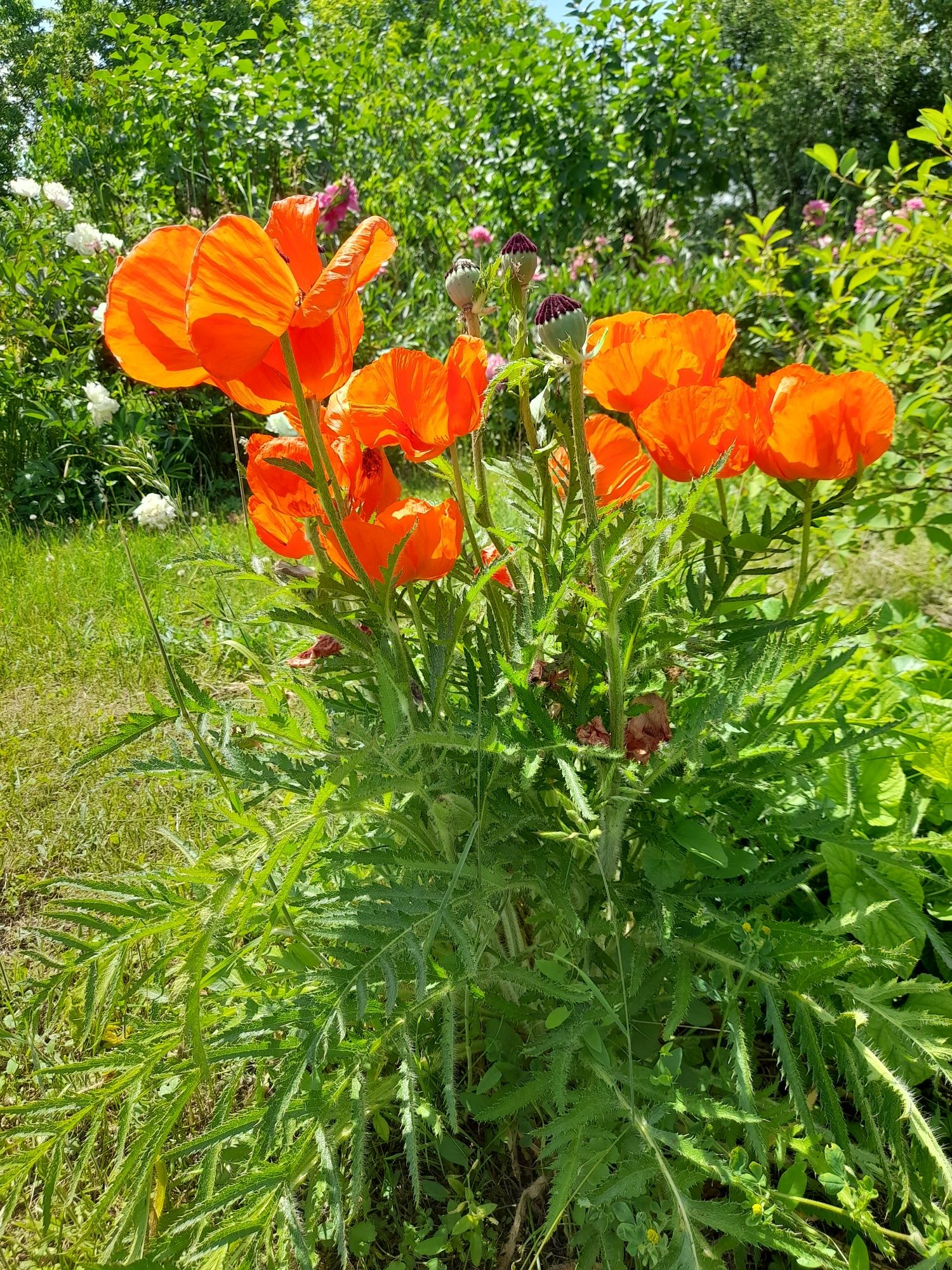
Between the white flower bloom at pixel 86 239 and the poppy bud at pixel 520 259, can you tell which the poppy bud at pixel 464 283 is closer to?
the poppy bud at pixel 520 259

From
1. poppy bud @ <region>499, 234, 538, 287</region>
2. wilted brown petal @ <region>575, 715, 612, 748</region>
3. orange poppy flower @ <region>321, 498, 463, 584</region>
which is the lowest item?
wilted brown petal @ <region>575, 715, 612, 748</region>

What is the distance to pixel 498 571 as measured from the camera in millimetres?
938

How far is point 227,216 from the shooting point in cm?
65

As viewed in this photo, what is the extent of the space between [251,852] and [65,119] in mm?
6528

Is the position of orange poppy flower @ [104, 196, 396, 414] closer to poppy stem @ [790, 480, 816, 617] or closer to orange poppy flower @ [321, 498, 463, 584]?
orange poppy flower @ [321, 498, 463, 584]

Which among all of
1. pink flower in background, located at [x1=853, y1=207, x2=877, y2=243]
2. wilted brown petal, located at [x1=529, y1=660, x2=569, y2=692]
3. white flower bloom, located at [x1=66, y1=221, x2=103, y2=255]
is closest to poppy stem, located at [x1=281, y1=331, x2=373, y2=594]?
wilted brown petal, located at [x1=529, y1=660, x2=569, y2=692]

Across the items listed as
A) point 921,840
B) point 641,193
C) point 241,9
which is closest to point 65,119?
point 641,193

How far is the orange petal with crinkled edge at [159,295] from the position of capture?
707 mm

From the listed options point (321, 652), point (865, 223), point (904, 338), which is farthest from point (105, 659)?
point (865, 223)

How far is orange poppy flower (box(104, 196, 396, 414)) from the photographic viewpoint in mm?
657

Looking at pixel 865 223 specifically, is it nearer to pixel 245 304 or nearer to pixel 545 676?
pixel 545 676

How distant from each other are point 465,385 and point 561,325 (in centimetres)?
13

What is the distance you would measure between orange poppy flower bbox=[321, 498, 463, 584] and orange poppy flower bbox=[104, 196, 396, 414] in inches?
5.1

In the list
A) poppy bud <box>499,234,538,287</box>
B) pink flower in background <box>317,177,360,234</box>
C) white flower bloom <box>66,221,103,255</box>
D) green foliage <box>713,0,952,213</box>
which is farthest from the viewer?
green foliage <box>713,0,952,213</box>
